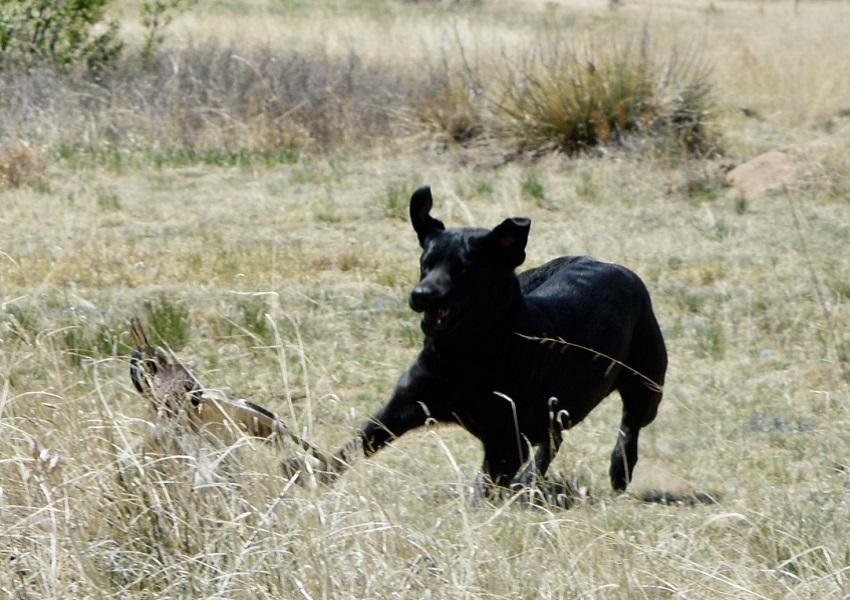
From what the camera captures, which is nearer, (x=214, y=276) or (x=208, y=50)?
(x=214, y=276)

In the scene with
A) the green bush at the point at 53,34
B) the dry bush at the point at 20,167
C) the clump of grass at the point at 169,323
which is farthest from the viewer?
the green bush at the point at 53,34

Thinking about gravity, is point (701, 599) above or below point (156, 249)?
above

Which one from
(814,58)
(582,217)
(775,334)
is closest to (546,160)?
(582,217)

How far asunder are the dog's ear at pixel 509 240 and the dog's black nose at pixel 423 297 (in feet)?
Answer: 0.89

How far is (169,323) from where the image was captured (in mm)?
7094

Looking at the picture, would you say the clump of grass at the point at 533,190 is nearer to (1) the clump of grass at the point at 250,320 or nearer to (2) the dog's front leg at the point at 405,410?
(1) the clump of grass at the point at 250,320

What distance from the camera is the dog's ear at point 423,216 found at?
4949 mm

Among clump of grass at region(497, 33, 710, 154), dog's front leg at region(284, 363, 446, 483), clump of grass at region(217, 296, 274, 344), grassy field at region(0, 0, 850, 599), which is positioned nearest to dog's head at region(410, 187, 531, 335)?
dog's front leg at region(284, 363, 446, 483)

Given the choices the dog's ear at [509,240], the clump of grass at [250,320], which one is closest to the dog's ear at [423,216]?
the dog's ear at [509,240]

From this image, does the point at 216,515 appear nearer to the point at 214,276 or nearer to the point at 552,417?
the point at 552,417

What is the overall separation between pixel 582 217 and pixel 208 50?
6211 mm

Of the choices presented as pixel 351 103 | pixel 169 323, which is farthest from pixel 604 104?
pixel 169 323

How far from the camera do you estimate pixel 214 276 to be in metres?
8.54

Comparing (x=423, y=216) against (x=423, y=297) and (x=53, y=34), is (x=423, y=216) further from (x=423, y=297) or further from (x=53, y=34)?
(x=53, y=34)
